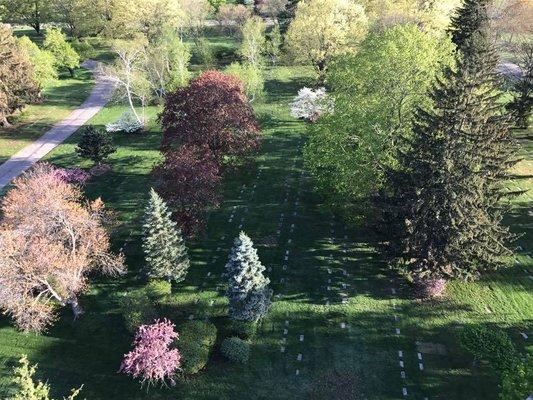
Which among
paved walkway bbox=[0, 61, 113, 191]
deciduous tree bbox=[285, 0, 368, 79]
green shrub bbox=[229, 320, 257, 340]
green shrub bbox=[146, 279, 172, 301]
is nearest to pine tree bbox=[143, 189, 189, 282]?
green shrub bbox=[146, 279, 172, 301]

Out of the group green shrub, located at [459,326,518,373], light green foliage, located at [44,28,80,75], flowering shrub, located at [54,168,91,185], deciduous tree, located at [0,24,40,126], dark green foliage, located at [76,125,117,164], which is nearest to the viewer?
green shrub, located at [459,326,518,373]

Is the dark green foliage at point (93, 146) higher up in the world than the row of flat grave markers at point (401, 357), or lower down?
higher up

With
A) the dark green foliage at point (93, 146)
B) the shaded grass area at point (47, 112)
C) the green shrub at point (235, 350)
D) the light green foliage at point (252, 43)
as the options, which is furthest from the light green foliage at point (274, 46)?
the green shrub at point (235, 350)

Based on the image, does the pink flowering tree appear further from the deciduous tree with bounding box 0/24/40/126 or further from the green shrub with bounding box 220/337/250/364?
the deciduous tree with bounding box 0/24/40/126

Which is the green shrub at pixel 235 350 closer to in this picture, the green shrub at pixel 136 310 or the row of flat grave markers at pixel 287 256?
the row of flat grave markers at pixel 287 256

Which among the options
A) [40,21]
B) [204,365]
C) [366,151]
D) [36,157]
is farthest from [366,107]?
[40,21]
